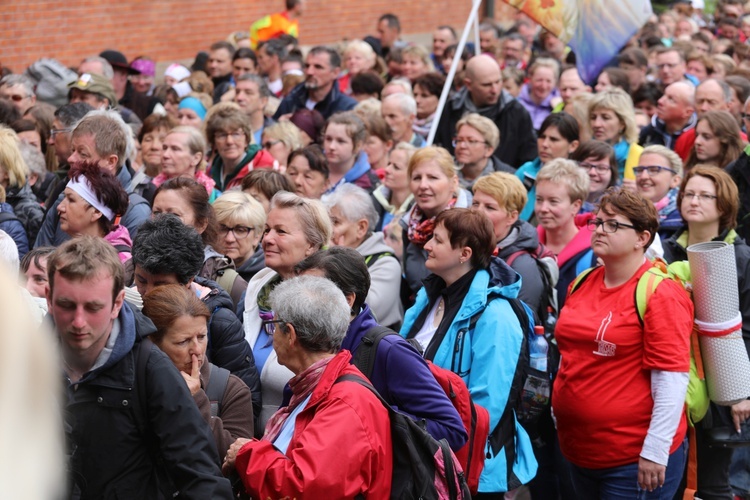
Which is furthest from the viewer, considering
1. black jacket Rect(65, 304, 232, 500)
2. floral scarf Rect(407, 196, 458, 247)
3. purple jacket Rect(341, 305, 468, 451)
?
floral scarf Rect(407, 196, 458, 247)

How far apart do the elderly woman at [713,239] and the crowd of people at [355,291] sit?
0.01 meters

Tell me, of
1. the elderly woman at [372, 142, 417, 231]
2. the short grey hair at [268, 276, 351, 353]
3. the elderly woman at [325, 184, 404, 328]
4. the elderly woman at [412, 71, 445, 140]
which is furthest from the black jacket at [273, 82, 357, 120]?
the short grey hair at [268, 276, 351, 353]

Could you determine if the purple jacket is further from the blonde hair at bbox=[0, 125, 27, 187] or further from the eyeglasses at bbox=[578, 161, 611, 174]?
the eyeglasses at bbox=[578, 161, 611, 174]

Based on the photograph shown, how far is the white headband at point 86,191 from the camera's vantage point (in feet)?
16.9

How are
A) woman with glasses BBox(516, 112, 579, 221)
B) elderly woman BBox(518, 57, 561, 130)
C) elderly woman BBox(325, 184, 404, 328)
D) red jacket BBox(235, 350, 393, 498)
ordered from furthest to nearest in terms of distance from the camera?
elderly woman BBox(518, 57, 561, 130) < woman with glasses BBox(516, 112, 579, 221) < elderly woman BBox(325, 184, 404, 328) < red jacket BBox(235, 350, 393, 498)

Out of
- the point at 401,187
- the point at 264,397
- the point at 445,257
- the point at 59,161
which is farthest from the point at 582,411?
the point at 59,161

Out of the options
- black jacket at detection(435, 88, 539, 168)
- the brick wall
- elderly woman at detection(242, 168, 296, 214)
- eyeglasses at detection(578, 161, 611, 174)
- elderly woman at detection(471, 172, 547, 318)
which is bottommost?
the brick wall

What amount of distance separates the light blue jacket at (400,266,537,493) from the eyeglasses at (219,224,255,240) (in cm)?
151

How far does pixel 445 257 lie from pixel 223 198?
158 centimetres

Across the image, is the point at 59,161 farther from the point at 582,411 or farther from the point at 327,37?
the point at 327,37

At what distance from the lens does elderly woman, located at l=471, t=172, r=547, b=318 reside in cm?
544

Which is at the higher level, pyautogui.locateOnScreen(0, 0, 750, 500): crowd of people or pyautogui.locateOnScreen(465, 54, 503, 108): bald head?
pyautogui.locateOnScreen(0, 0, 750, 500): crowd of people

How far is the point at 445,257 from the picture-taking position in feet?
15.5

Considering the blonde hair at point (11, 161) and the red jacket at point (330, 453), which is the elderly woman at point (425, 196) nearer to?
the blonde hair at point (11, 161)
